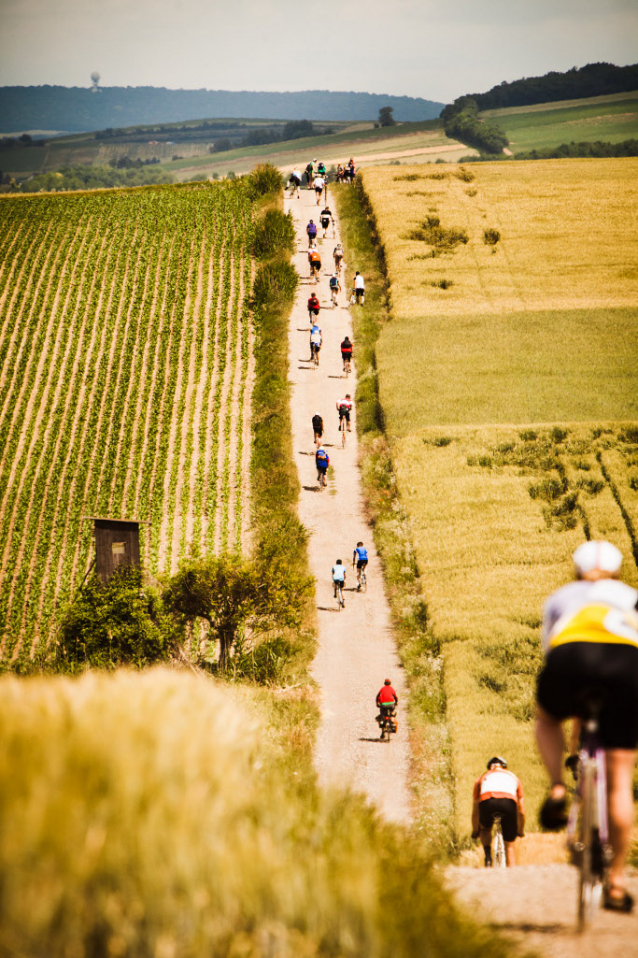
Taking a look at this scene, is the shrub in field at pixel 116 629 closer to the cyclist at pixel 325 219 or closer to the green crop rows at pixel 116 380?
the green crop rows at pixel 116 380

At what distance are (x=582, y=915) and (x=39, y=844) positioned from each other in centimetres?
378

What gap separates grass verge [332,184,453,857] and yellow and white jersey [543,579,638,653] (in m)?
5.69

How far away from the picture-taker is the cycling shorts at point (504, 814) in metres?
10.5

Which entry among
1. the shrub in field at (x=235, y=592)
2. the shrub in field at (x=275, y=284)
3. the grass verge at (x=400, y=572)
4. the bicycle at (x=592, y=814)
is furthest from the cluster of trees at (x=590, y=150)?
the bicycle at (x=592, y=814)

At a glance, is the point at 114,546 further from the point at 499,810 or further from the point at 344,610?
Answer: the point at 499,810

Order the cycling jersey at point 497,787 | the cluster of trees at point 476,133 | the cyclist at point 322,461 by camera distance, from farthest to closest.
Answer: the cluster of trees at point 476,133, the cyclist at point 322,461, the cycling jersey at point 497,787

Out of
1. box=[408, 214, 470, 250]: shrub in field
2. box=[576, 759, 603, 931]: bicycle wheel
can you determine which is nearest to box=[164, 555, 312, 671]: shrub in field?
box=[576, 759, 603, 931]: bicycle wheel

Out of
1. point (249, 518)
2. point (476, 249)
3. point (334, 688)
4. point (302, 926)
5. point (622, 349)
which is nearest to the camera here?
point (302, 926)

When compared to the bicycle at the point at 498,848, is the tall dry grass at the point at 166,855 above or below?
above

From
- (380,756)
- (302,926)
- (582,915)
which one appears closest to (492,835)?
(582,915)

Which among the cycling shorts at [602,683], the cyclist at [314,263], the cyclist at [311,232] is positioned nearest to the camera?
the cycling shorts at [602,683]

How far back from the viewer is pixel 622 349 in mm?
44969

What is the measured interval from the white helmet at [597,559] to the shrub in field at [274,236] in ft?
165

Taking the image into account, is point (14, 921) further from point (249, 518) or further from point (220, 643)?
point (249, 518)
